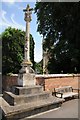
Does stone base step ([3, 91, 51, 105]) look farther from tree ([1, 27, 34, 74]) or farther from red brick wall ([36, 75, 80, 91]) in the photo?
tree ([1, 27, 34, 74])

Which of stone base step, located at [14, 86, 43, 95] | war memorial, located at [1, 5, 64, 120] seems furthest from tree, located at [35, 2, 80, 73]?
stone base step, located at [14, 86, 43, 95]

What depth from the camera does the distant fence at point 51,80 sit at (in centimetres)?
1512

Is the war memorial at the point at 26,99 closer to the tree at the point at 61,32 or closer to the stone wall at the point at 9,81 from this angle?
the stone wall at the point at 9,81

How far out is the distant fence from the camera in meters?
15.1

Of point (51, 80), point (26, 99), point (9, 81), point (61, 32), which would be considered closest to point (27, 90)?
point (26, 99)

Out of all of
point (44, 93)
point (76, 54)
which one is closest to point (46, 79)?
point (44, 93)

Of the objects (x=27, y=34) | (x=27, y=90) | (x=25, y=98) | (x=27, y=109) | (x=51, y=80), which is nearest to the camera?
(x=27, y=109)

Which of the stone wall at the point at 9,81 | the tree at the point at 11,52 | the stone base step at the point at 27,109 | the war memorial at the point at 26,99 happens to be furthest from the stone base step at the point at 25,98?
the tree at the point at 11,52

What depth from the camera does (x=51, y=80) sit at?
15562 mm

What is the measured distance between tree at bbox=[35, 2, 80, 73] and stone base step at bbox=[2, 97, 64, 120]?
11005 millimetres

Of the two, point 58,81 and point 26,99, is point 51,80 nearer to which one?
point 58,81

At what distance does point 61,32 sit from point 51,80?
1026 cm

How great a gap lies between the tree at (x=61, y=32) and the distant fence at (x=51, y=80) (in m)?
4.18

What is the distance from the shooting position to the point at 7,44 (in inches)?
886
